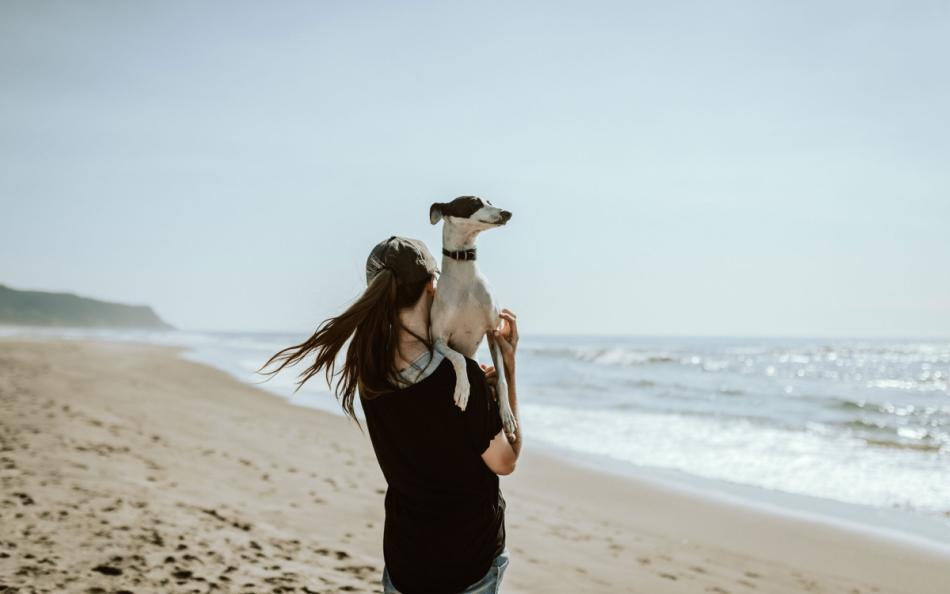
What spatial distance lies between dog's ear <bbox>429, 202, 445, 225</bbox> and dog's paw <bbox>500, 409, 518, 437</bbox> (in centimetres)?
74

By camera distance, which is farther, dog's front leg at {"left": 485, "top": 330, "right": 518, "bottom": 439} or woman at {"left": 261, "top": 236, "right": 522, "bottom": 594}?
dog's front leg at {"left": 485, "top": 330, "right": 518, "bottom": 439}

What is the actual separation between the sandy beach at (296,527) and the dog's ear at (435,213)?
2737 millimetres

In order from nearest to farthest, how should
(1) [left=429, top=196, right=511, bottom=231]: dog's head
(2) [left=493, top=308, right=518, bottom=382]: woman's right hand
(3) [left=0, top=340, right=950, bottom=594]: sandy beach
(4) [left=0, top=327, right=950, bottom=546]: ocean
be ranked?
(2) [left=493, top=308, right=518, bottom=382]: woman's right hand < (1) [left=429, top=196, right=511, bottom=231]: dog's head < (3) [left=0, top=340, right=950, bottom=594]: sandy beach < (4) [left=0, top=327, right=950, bottom=546]: ocean

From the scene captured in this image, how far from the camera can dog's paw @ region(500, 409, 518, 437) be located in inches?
85.7

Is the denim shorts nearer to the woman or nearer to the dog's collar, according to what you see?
the woman

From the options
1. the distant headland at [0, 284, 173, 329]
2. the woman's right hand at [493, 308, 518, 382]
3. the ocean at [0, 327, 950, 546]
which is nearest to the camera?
the woman's right hand at [493, 308, 518, 382]

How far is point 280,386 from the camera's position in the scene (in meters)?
18.3

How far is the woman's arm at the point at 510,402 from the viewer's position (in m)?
1.89

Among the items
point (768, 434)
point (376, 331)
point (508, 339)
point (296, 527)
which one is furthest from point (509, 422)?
point (768, 434)

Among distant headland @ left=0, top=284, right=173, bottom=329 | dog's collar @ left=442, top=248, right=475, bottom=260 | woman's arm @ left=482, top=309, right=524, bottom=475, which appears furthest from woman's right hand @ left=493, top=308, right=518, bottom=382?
distant headland @ left=0, top=284, right=173, bottom=329

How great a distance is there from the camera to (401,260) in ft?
6.30

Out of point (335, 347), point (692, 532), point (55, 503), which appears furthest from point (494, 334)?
point (692, 532)

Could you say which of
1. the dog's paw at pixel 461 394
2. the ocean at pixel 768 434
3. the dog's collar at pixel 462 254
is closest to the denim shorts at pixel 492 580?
the dog's paw at pixel 461 394

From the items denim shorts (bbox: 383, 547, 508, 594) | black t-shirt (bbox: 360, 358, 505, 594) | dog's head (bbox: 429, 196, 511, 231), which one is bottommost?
denim shorts (bbox: 383, 547, 508, 594)
